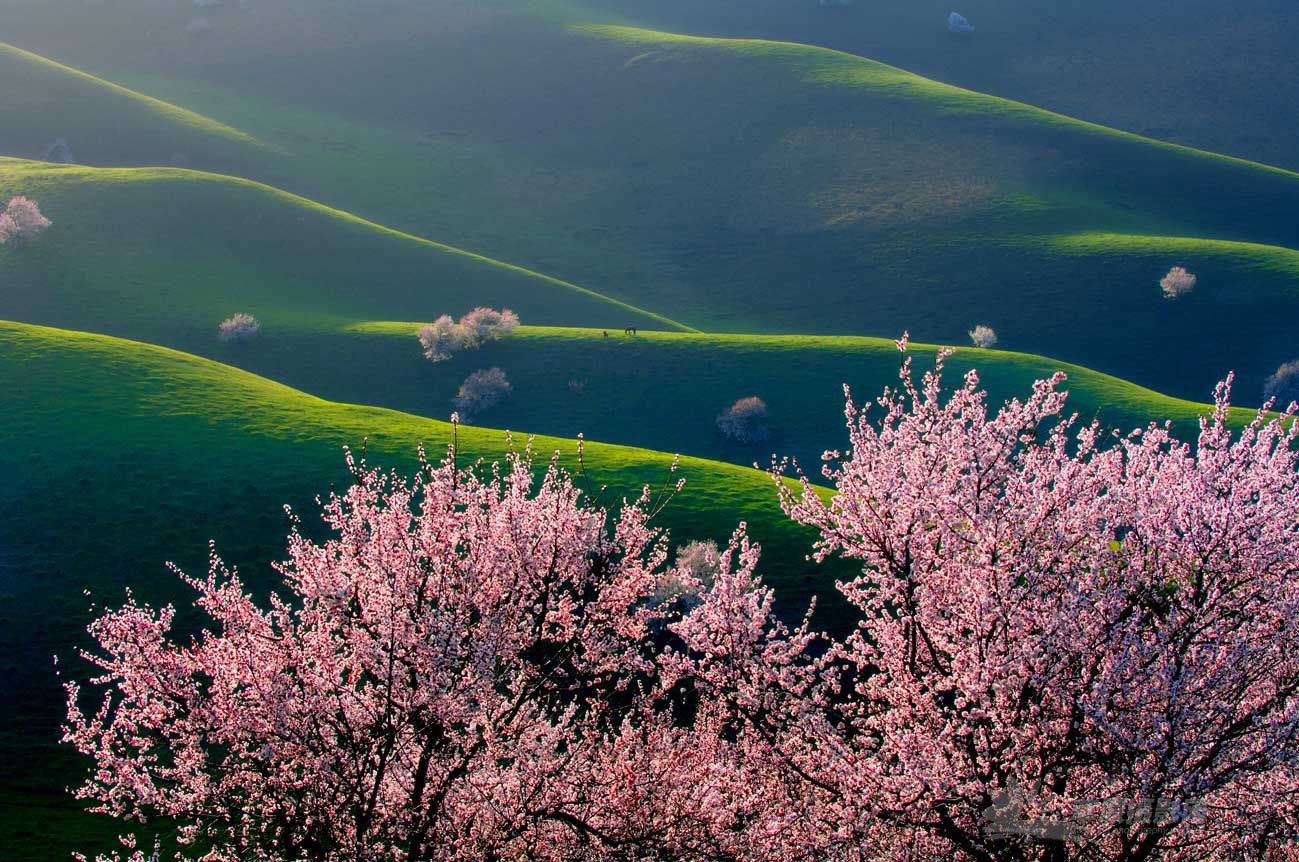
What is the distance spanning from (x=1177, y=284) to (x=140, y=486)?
331 feet

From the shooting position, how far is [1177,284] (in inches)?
4021

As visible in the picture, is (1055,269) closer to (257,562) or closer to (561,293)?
(561,293)

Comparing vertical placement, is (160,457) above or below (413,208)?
below

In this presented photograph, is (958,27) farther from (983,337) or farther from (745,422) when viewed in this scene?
(745,422)

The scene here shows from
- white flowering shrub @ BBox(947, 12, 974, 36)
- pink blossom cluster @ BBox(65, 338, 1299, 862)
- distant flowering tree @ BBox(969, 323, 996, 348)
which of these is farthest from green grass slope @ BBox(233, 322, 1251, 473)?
white flowering shrub @ BBox(947, 12, 974, 36)

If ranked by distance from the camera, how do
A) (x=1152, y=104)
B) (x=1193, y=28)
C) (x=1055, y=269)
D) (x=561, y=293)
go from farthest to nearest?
(x=1193, y=28), (x=1152, y=104), (x=1055, y=269), (x=561, y=293)

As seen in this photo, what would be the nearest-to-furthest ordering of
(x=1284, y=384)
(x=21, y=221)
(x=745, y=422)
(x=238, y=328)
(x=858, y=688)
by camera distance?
(x=858, y=688), (x=745, y=422), (x=238, y=328), (x=21, y=221), (x=1284, y=384)

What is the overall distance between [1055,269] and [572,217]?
202 ft

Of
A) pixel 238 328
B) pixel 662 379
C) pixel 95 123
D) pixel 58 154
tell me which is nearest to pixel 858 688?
pixel 662 379

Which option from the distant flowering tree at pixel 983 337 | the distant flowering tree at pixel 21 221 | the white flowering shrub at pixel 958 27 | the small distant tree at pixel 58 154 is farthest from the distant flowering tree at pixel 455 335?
the white flowering shrub at pixel 958 27

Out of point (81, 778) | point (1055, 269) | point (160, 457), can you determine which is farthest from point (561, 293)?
point (81, 778)

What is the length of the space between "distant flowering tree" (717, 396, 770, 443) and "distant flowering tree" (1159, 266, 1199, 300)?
58701mm

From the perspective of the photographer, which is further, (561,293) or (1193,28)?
(1193,28)

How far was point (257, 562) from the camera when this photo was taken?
103 feet
